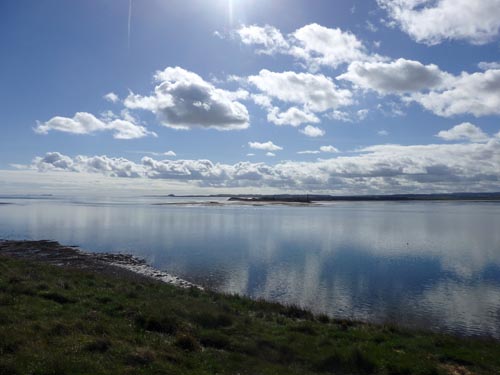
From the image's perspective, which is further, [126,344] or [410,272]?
[410,272]

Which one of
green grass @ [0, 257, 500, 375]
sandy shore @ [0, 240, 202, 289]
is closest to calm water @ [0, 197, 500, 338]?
sandy shore @ [0, 240, 202, 289]

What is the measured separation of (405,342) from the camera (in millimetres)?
14344

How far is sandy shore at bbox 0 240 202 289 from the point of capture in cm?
2912

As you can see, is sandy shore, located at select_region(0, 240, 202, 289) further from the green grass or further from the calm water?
the green grass

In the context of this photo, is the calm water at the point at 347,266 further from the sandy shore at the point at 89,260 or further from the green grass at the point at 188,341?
the green grass at the point at 188,341

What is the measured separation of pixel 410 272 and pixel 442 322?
12.1 metres

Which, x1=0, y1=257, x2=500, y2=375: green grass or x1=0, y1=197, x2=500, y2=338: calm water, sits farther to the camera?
x1=0, y1=197, x2=500, y2=338: calm water

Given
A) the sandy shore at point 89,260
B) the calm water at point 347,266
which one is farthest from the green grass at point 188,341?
the sandy shore at point 89,260

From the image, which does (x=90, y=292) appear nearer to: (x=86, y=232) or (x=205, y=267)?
(x=205, y=267)

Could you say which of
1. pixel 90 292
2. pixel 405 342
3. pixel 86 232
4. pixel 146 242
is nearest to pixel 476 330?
pixel 405 342

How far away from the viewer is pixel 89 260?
1385 inches

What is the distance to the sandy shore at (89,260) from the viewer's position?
29116 mm

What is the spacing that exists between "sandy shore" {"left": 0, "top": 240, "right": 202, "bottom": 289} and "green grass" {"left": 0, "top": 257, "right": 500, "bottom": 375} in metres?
10.2

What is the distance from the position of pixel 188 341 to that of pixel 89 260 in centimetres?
2660
